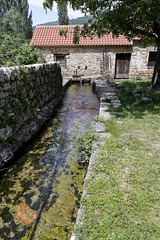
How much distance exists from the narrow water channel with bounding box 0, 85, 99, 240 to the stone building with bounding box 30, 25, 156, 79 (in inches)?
488

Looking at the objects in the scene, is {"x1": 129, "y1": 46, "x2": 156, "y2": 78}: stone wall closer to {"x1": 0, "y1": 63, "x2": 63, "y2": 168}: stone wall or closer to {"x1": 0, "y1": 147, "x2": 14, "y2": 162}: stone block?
{"x1": 0, "y1": 63, "x2": 63, "y2": 168}: stone wall

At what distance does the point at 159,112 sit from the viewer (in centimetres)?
607

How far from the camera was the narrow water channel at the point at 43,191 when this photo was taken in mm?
2635

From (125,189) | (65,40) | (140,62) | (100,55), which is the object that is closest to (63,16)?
(65,40)

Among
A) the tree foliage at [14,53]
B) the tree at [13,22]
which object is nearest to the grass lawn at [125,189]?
the tree foliage at [14,53]

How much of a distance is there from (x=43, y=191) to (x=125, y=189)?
1554mm

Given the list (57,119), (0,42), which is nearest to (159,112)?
(57,119)

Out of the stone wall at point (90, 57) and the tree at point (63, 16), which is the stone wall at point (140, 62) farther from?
the tree at point (63, 16)

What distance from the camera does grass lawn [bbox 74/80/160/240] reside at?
215 cm

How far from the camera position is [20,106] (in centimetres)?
478

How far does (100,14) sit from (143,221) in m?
7.99

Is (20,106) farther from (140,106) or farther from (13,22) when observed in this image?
(13,22)

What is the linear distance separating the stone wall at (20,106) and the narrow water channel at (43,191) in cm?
38

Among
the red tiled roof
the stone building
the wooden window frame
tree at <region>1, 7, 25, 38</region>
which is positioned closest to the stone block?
the stone building
